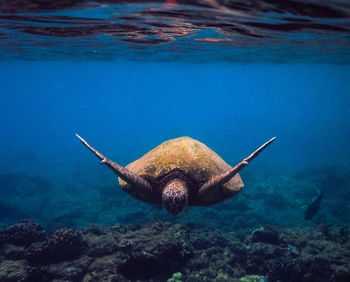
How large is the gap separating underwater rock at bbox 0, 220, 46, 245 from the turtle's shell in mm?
4600

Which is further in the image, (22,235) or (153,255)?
(22,235)

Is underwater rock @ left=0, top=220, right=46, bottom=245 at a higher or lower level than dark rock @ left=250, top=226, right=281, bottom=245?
higher

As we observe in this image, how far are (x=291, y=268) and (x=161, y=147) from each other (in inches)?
229

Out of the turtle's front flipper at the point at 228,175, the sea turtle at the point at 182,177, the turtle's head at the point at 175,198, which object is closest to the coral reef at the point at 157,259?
the sea turtle at the point at 182,177

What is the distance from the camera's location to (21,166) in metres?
31.5

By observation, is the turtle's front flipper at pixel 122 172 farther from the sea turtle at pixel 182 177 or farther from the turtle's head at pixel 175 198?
the turtle's head at pixel 175 198

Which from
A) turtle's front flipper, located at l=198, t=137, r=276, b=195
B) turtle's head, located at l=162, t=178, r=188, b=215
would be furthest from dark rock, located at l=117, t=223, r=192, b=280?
turtle's front flipper, located at l=198, t=137, r=276, b=195

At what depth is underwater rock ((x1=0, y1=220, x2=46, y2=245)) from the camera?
8.25 meters

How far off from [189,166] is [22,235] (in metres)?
6.92

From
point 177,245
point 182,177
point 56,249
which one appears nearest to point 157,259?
point 177,245

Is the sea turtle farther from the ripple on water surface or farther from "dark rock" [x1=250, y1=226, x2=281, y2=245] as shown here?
the ripple on water surface

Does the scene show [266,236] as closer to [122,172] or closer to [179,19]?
[122,172]

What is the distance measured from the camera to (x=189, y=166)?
621cm

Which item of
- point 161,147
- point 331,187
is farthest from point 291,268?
point 331,187
